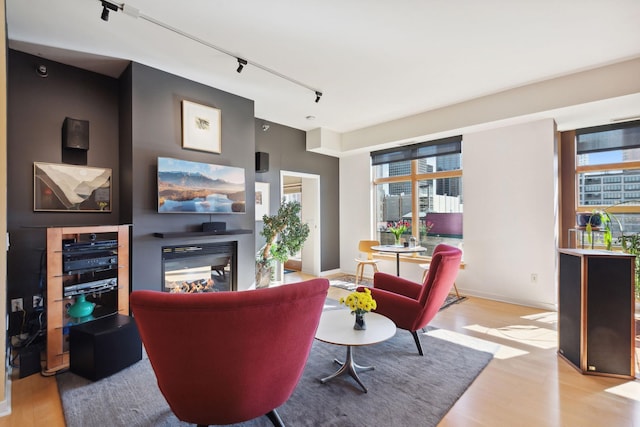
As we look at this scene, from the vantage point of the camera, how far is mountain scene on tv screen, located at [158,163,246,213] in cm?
341

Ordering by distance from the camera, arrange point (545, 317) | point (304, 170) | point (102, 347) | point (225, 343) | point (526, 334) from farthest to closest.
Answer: point (304, 170) < point (545, 317) < point (526, 334) < point (102, 347) < point (225, 343)

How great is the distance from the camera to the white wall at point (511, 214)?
13.5ft

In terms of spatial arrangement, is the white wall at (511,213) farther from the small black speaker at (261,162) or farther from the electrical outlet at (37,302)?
the electrical outlet at (37,302)

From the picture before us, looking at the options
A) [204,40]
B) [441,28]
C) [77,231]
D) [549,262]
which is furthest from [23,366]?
[549,262]

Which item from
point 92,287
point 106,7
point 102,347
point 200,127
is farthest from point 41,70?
point 102,347

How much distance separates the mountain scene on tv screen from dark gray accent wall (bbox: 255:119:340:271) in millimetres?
1109

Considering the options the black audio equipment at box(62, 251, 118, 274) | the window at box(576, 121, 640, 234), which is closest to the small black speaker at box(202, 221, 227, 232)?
the black audio equipment at box(62, 251, 118, 274)

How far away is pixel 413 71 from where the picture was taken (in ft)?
11.5

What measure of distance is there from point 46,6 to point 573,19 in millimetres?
4202

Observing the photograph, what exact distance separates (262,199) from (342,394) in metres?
3.54

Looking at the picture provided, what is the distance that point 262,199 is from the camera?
517 cm

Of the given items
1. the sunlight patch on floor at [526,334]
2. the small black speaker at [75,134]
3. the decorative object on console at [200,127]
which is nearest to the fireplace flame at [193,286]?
the decorative object on console at [200,127]

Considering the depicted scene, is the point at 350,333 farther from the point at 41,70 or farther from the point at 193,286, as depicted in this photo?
the point at 41,70

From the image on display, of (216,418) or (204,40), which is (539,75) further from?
(216,418)
